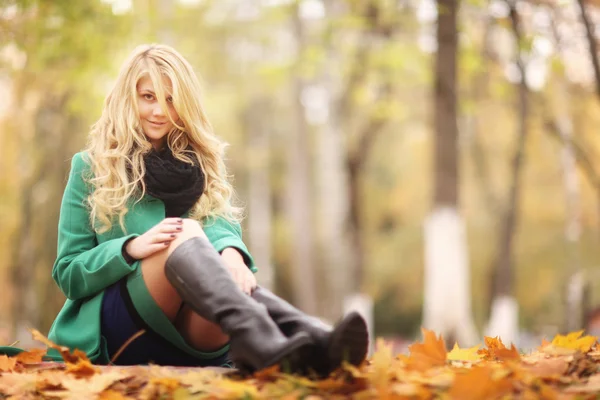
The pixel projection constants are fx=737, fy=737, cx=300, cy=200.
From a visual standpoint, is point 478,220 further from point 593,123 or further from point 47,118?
point 47,118

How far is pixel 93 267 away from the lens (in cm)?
254

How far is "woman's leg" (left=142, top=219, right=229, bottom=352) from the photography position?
95.6 inches

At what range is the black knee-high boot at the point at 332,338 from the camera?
2.11 m

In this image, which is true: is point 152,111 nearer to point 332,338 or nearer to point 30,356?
point 30,356

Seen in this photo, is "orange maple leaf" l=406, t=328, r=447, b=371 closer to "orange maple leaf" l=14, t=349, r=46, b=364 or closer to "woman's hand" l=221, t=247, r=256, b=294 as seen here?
"woman's hand" l=221, t=247, r=256, b=294

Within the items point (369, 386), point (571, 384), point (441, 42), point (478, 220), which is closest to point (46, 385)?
point (369, 386)

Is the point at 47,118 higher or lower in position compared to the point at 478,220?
higher

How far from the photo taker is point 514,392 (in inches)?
77.9

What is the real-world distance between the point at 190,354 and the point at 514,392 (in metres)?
1.19

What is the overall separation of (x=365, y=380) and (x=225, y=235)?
0.91 m

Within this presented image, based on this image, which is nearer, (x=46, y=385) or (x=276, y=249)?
(x=46, y=385)

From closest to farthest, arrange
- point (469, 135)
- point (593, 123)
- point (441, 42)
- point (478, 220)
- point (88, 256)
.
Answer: point (88, 256) → point (441, 42) → point (593, 123) → point (469, 135) → point (478, 220)

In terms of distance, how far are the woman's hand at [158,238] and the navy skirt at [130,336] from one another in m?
0.20

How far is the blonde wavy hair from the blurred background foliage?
3.56m
